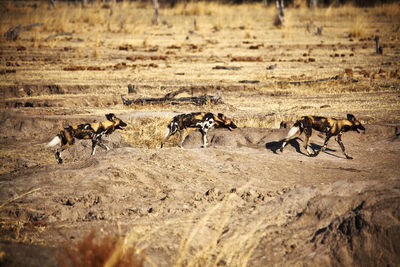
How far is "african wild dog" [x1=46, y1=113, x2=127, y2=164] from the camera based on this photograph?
8898 millimetres

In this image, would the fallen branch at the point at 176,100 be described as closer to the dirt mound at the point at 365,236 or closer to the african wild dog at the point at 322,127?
the african wild dog at the point at 322,127

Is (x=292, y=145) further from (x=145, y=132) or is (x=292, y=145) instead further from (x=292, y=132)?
(x=145, y=132)

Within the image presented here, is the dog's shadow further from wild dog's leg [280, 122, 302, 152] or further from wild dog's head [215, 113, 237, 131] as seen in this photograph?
wild dog's head [215, 113, 237, 131]

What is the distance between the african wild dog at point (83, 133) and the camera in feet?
29.2

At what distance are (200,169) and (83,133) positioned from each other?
2502 mm

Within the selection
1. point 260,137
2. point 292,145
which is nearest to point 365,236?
point 292,145

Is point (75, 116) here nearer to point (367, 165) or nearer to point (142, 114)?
point (142, 114)

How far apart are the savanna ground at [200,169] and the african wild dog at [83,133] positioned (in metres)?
0.68

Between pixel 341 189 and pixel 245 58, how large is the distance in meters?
16.1

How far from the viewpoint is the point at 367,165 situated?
858cm

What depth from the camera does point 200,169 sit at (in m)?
7.91

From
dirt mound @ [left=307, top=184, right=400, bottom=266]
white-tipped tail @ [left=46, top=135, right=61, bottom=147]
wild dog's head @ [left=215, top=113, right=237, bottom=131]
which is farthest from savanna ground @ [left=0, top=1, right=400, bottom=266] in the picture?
white-tipped tail @ [left=46, top=135, right=61, bottom=147]

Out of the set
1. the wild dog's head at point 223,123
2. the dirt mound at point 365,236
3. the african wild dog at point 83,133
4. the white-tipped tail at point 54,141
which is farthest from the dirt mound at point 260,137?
the dirt mound at point 365,236

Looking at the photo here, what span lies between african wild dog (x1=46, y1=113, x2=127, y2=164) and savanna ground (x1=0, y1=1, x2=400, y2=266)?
675 millimetres
